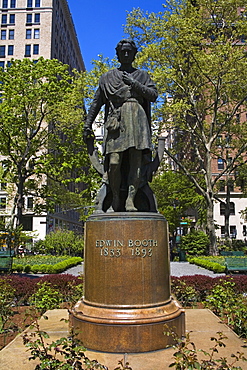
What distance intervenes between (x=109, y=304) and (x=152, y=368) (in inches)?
49.0

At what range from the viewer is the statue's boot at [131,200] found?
6.13 metres

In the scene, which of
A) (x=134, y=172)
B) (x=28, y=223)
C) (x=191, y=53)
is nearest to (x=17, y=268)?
(x=134, y=172)

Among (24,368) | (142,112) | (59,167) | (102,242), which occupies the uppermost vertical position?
(59,167)

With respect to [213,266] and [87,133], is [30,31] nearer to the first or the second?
[213,266]

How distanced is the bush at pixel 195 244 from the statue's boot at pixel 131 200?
24.0 m

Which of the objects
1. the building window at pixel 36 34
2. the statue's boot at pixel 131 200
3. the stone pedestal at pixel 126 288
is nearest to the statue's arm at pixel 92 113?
the statue's boot at pixel 131 200

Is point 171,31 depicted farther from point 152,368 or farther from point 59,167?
point 152,368

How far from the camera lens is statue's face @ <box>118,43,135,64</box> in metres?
6.50

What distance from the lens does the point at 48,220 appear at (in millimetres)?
48531

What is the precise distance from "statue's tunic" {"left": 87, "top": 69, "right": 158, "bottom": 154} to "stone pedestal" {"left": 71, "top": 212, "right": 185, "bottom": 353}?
4.36 ft

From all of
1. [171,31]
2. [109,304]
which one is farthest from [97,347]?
[171,31]

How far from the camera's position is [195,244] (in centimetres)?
2934

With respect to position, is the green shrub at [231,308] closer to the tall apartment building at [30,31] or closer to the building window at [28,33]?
the tall apartment building at [30,31]

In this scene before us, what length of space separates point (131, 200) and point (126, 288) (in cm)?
160
